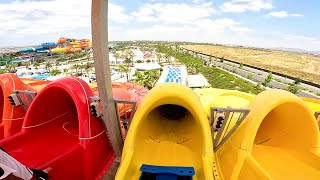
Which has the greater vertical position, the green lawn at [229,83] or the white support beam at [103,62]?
the white support beam at [103,62]

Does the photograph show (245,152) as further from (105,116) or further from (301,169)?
(105,116)

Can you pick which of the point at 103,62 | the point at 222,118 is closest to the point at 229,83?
the point at 222,118

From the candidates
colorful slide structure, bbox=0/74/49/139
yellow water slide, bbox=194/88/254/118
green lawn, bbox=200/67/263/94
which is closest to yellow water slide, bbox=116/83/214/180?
yellow water slide, bbox=194/88/254/118

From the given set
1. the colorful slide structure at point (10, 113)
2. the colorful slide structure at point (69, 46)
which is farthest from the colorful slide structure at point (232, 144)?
the colorful slide structure at point (69, 46)

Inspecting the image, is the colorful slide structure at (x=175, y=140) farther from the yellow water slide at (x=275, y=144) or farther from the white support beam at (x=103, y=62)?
the white support beam at (x=103, y=62)

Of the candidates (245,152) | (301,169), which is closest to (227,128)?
(245,152)

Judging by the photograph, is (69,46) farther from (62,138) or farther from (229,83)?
(62,138)

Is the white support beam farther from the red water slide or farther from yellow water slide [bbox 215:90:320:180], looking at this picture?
yellow water slide [bbox 215:90:320:180]
